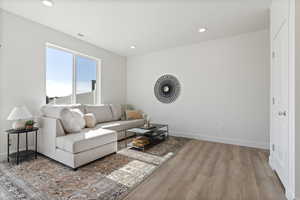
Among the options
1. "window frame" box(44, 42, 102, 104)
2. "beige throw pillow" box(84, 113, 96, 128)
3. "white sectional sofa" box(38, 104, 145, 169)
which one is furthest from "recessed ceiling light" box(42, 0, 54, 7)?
"beige throw pillow" box(84, 113, 96, 128)

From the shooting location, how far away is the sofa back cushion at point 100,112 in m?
3.60

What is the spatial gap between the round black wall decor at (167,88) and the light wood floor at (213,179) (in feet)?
6.06

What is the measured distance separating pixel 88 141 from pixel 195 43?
3.49 m

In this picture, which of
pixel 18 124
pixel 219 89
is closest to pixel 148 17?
pixel 219 89

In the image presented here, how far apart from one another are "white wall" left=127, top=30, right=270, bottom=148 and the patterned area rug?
1652 millimetres

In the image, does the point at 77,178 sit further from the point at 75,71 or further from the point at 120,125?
the point at 75,71

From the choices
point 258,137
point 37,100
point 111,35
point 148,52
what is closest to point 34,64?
point 37,100

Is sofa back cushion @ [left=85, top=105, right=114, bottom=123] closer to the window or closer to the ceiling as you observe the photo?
the window

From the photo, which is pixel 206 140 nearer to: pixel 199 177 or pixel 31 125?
pixel 199 177

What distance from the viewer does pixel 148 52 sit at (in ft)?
15.2

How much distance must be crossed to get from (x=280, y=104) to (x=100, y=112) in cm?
363

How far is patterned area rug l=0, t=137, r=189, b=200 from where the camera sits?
154 centimetres

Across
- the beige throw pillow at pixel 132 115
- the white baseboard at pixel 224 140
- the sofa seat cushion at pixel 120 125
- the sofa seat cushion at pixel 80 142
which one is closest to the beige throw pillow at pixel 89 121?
the sofa seat cushion at pixel 120 125

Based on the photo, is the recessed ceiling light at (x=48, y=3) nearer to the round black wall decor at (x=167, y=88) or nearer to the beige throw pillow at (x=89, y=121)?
the beige throw pillow at (x=89, y=121)
